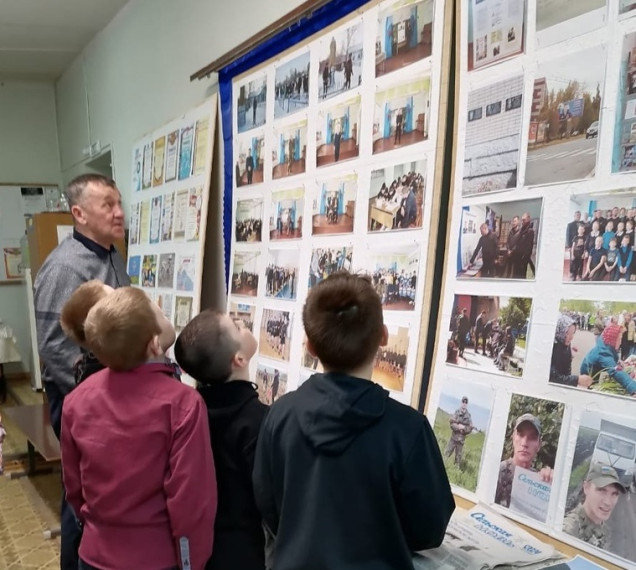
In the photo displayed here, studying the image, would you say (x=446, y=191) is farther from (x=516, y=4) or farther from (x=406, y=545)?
(x=406, y=545)

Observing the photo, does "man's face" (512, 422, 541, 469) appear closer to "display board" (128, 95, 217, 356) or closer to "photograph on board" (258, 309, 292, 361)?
"photograph on board" (258, 309, 292, 361)

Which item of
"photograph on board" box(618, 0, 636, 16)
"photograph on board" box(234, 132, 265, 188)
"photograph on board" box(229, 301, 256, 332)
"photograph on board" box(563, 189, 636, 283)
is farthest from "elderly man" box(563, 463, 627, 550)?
"photograph on board" box(234, 132, 265, 188)

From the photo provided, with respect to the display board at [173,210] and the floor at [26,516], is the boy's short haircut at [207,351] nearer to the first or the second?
the display board at [173,210]

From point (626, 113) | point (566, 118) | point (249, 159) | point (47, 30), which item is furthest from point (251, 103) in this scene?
point (47, 30)

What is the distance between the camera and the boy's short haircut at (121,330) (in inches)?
49.2

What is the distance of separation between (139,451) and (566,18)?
1.29 m

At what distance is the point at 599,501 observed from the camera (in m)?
1.06

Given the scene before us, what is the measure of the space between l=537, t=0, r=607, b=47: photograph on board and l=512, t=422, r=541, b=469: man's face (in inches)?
32.1

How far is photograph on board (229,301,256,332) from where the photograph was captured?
2146mm

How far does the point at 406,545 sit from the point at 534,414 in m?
0.42

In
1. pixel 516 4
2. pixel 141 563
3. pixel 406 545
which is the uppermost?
pixel 516 4

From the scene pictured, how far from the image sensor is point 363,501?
95 centimetres

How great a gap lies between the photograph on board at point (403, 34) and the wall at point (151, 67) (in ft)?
2.08

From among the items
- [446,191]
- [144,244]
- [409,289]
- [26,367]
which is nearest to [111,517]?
[409,289]
